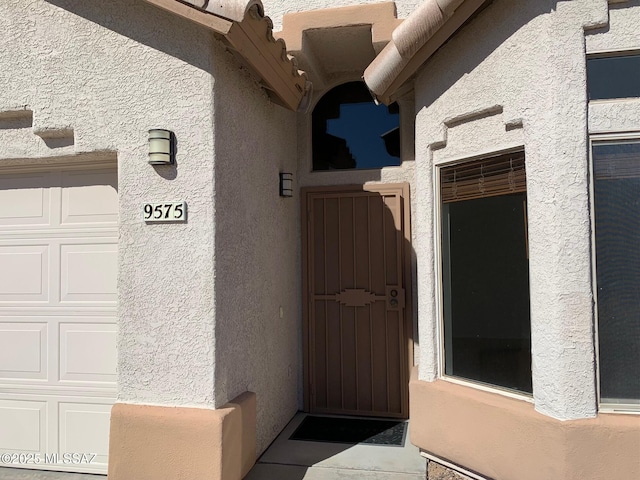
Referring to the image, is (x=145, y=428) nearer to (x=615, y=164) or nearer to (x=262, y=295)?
(x=262, y=295)

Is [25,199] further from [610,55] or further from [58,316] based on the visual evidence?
[610,55]

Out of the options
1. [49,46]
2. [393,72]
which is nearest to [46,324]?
[49,46]

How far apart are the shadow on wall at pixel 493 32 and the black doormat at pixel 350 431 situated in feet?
13.1

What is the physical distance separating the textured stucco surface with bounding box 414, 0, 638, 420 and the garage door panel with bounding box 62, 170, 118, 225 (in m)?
3.73

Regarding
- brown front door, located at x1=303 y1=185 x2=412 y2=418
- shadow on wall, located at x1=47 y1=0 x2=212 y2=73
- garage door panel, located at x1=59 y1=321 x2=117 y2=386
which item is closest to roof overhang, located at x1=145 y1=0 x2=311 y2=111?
shadow on wall, located at x1=47 y1=0 x2=212 y2=73

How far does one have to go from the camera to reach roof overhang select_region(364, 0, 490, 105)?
4191mm

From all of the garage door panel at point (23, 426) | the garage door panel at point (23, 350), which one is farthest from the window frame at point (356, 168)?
the garage door panel at point (23, 426)

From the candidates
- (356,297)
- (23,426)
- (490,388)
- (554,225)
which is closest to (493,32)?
(554,225)

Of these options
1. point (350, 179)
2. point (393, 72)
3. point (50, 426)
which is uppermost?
point (393, 72)

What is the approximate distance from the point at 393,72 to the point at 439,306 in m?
2.52

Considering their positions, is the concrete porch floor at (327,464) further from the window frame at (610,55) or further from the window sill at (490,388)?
the window frame at (610,55)

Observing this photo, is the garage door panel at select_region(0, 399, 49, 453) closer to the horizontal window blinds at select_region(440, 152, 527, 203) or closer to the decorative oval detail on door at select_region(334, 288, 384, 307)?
the decorative oval detail on door at select_region(334, 288, 384, 307)

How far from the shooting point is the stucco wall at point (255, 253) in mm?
4395

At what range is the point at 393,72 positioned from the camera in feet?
16.5
